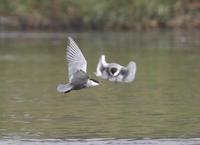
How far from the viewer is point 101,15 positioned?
1917 inches

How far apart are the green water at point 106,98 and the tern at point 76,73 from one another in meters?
0.67

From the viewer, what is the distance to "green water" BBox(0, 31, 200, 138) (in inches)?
553

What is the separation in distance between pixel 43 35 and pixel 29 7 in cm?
844

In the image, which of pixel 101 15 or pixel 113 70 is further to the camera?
pixel 101 15

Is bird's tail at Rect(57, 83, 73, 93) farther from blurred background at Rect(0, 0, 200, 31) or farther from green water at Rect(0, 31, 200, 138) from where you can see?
blurred background at Rect(0, 0, 200, 31)

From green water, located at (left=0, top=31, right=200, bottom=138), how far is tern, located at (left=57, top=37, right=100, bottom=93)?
0.67m

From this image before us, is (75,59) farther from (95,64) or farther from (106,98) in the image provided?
(95,64)

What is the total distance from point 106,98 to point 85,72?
489 centimetres

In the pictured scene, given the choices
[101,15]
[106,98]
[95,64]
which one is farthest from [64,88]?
[101,15]

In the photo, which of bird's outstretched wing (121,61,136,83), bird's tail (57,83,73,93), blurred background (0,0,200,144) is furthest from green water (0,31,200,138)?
bird's outstretched wing (121,61,136,83)

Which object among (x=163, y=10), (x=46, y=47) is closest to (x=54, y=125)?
(x=46, y=47)

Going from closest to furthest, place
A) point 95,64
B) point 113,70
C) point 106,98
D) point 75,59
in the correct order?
1. point 113,70
2. point 75,59
3. point 106,98
4. point 95,64

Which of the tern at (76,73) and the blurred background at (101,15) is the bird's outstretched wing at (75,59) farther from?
the blurred background at (101,15)

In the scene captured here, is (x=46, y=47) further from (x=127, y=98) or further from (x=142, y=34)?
(x=127, y=98)
